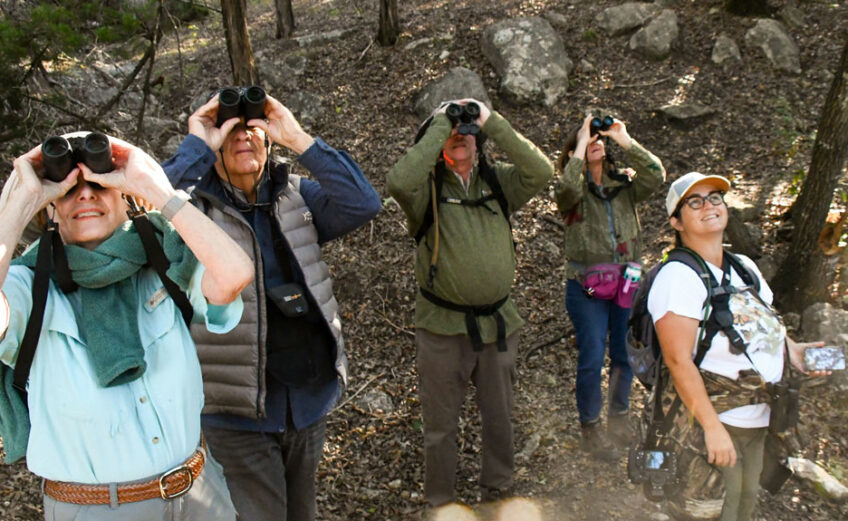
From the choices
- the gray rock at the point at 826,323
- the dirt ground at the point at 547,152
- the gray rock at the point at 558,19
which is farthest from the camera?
the gray rock at the point at 558,19

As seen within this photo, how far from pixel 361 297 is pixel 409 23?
5150mm

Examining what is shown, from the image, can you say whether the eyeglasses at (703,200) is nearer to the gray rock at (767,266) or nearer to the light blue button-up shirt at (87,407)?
the light blue button-up shirt at (87,407)

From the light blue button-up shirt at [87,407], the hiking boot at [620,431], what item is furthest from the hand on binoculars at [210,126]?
the hiking boot at [620,431]

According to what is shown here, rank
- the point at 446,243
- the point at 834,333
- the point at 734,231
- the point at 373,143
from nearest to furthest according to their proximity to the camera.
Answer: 1. the point at 446,243
2. the point at 834,333
3. the point at 734,231
4. the point at 373,143

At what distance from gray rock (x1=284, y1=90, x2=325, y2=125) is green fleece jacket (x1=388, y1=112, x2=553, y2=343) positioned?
181 inches

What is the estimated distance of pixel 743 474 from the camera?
115 inches

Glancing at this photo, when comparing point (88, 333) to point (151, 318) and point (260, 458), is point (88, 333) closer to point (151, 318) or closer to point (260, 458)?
point (151, 318)

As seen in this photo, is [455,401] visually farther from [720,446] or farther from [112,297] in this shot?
[112,297]

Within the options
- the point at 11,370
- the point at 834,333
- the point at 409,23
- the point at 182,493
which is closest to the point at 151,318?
the point at 11,370

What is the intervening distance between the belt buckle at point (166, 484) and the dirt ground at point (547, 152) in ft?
6.77

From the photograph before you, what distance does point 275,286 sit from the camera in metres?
2.72

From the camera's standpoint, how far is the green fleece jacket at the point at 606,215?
385 cm

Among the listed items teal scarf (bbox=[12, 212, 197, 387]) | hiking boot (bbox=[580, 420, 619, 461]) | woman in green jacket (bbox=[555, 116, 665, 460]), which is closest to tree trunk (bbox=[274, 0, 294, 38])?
woman in green jacket (bbox=[555, 116, 665, 460])

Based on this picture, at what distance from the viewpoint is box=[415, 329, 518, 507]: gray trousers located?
3.53 m
